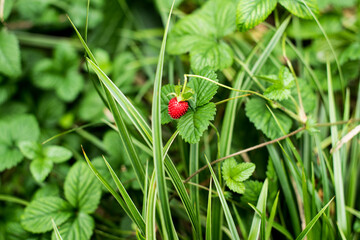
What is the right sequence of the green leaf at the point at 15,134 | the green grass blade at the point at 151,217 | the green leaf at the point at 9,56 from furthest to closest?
1. the green leaf at the point at 9,56
2. the green leaf at the point at 15,134
3. the green grass blade at the point at 151,217

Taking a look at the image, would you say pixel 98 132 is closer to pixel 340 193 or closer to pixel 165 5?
pixel 165 5

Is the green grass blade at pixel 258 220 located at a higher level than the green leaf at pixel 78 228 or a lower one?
higher

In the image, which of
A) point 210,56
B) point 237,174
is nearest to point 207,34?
point 210,56

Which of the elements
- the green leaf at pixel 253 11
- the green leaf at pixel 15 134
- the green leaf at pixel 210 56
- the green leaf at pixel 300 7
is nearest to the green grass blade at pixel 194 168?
the green leaf at pixel 210 56

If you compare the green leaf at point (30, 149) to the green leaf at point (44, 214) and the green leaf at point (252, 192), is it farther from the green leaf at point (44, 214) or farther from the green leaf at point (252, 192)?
the green leaf at point (252, 192)

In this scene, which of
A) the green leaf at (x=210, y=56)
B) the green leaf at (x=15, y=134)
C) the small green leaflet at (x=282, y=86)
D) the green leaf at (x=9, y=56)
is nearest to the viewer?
the small green leaflet at (x=282, y=86)

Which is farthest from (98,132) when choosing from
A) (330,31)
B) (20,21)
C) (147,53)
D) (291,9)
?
(330,31)

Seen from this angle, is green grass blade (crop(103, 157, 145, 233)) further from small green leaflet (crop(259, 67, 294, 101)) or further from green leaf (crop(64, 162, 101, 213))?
small green leaflet (crop(259, 67, 294, 101))

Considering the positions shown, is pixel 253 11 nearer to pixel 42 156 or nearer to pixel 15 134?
pixel 42 156
